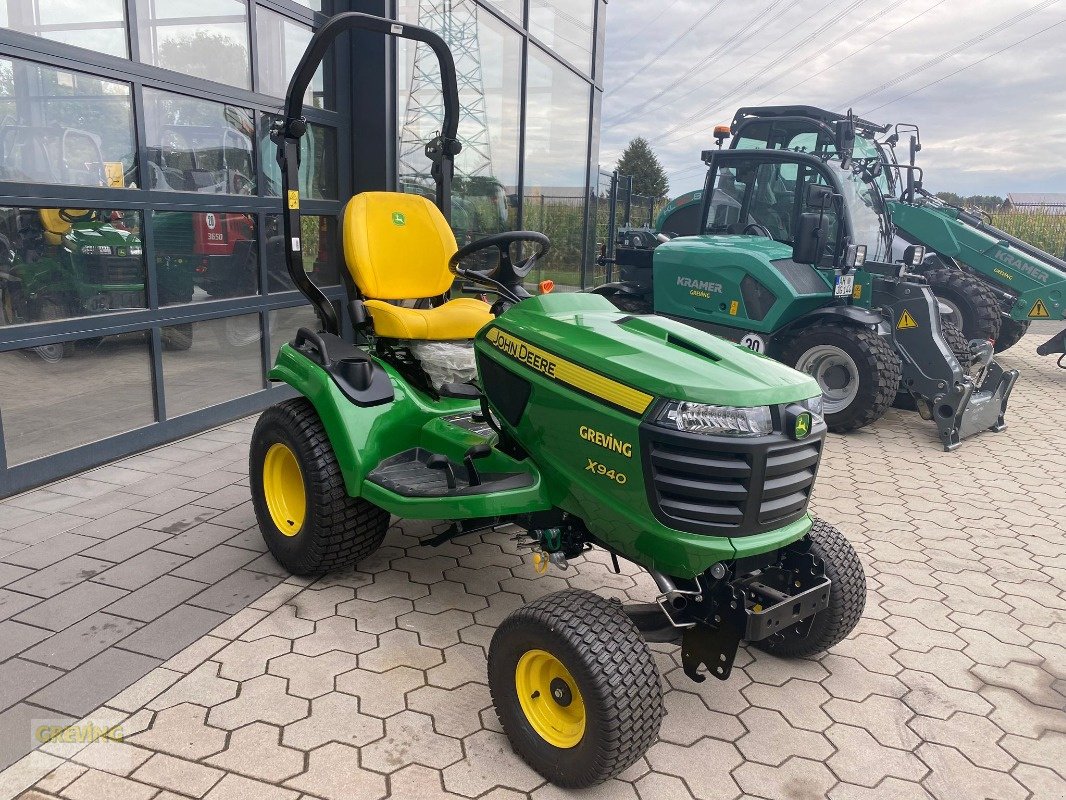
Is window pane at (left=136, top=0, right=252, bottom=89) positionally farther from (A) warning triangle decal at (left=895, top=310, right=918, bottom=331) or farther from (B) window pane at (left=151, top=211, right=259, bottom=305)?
(A) warning triangle decal at (left=895, top=310, right=918, bottom=331)

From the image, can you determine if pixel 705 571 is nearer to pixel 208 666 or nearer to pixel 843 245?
pixel 208 666

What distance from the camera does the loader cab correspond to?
6273mm

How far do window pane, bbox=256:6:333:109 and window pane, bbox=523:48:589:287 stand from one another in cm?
339

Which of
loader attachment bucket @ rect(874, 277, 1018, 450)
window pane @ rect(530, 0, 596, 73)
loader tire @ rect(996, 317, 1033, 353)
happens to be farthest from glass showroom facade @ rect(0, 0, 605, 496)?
loader tire @ rect(996, 317, 1033, 353)

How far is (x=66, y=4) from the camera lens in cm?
404

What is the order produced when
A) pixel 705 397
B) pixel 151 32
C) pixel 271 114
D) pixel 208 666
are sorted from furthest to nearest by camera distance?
pixel 271 114
pixel 151 32
pixel 208 666
pixel 705 397

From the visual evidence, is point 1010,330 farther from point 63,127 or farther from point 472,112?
point 63,127

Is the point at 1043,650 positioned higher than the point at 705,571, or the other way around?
the point at 705,571

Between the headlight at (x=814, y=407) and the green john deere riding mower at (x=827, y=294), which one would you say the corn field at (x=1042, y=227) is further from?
the headlight at (x=814, y=407)

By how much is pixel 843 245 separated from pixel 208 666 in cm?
547

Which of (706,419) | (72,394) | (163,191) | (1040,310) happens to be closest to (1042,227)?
(1040,310)

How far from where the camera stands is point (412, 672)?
2.69 m

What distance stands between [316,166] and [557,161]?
174 inches

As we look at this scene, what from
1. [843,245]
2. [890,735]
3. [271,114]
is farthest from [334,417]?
[843,245]
